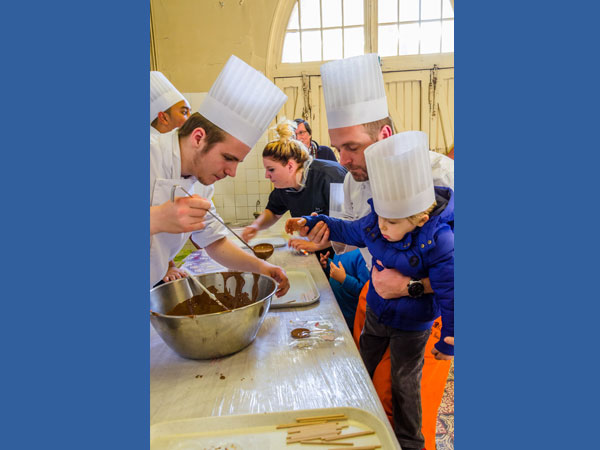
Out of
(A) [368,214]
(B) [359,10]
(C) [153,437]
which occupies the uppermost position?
(B) [359,10]

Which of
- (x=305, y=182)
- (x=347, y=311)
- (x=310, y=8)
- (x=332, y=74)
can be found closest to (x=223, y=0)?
(x=310, y=8)

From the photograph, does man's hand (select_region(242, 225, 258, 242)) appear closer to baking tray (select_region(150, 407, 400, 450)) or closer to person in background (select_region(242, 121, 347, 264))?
person in background (select_region(242, 121, 347, 264))

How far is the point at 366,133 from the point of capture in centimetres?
79

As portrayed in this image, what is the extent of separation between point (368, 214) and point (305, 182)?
0.55 meters

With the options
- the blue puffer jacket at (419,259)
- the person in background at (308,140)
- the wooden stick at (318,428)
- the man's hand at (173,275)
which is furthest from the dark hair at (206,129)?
the man's hand at (173,275)

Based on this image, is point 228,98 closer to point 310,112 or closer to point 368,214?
point 310,112

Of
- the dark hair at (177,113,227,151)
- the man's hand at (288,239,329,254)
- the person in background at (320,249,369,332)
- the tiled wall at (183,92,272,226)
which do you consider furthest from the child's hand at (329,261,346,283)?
the dark hair at (177,113,227,151)

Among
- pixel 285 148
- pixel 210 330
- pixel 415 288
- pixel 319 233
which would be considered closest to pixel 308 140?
pixel 285 148

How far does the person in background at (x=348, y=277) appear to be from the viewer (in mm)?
1353

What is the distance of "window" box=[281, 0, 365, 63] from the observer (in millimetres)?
538

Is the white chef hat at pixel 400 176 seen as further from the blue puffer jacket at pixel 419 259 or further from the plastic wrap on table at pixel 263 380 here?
the plastic wrap on table at pixel 263 380

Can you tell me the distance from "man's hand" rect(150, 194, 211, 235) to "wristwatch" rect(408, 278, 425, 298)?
48 cm

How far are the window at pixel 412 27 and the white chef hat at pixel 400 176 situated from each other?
136 mm

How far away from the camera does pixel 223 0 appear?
52cm
